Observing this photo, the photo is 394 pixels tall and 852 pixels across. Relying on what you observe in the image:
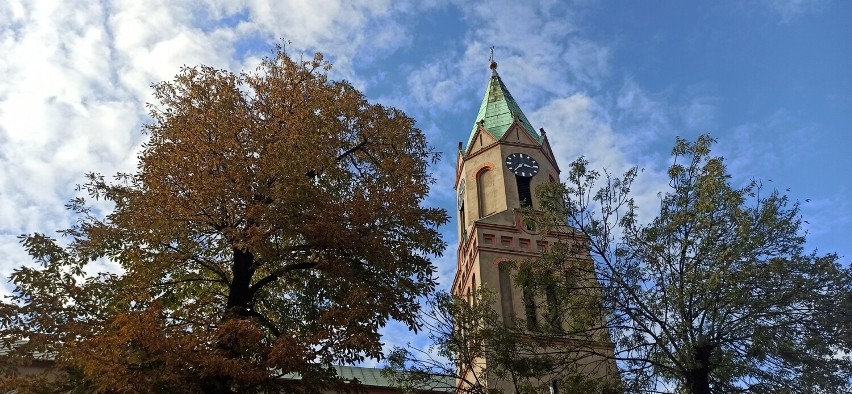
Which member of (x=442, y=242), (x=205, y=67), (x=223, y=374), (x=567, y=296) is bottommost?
(x=223, y=374)

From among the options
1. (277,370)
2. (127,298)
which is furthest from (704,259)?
(127,298)

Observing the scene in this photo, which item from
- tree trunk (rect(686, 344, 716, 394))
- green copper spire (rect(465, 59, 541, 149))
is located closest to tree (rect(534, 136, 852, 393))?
tree trunk (rect(686, 344, 716, 394))

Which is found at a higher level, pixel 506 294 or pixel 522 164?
pixel 522 164

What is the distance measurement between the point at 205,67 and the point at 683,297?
10.2m

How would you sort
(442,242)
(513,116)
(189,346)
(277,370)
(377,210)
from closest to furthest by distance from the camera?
(189,346)
(277,370)
(377,210)
(442,242)
(513,116)

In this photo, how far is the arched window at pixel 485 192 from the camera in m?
29.7

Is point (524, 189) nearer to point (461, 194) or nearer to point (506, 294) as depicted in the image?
point (461, 194)

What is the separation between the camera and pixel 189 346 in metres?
10.2

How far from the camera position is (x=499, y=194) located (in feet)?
96.7

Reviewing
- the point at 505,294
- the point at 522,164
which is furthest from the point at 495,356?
the point at 522,164

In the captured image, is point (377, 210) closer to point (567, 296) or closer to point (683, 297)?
point (567, 296)

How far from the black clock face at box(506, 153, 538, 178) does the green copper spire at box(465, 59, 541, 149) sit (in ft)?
4.63

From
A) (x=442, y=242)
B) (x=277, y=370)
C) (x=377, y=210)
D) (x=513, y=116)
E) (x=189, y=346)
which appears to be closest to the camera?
(x=189, y=346)

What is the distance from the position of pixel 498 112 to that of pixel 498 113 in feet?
0.46
